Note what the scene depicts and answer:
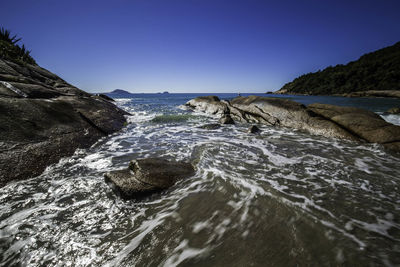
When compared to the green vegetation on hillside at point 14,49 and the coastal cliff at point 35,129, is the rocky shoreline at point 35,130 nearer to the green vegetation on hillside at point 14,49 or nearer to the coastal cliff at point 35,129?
the coastal cliff at point 35,129

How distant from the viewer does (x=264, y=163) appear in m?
4.48

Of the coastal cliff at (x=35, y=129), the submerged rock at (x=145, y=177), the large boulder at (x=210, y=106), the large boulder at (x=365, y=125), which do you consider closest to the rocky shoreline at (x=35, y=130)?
the coastal cliff at (x=35, y=129)

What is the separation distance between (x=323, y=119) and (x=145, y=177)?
360 inches

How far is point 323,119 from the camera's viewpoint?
8297mm

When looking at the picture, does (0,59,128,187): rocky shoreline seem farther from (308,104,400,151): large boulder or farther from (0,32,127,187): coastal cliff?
(308,104,400,151): large boulder

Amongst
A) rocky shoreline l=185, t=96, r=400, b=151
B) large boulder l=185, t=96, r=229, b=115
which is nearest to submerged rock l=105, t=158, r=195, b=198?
rocky shoreline l=185, t=96, r=400, b=151

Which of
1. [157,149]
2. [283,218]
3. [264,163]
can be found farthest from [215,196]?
[157,149]

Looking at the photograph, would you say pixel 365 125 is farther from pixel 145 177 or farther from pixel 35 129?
pixel 35 129

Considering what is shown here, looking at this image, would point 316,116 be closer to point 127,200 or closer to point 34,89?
point 127,200

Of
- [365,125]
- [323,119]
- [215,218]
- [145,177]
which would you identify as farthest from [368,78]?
[145,177]

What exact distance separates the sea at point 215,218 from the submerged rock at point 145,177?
0.17m

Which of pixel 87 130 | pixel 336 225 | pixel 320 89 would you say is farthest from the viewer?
pixel 320 89

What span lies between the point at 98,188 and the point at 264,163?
4.01 metres

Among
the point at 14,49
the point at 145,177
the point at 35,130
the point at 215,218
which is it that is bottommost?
the point at 215,218
